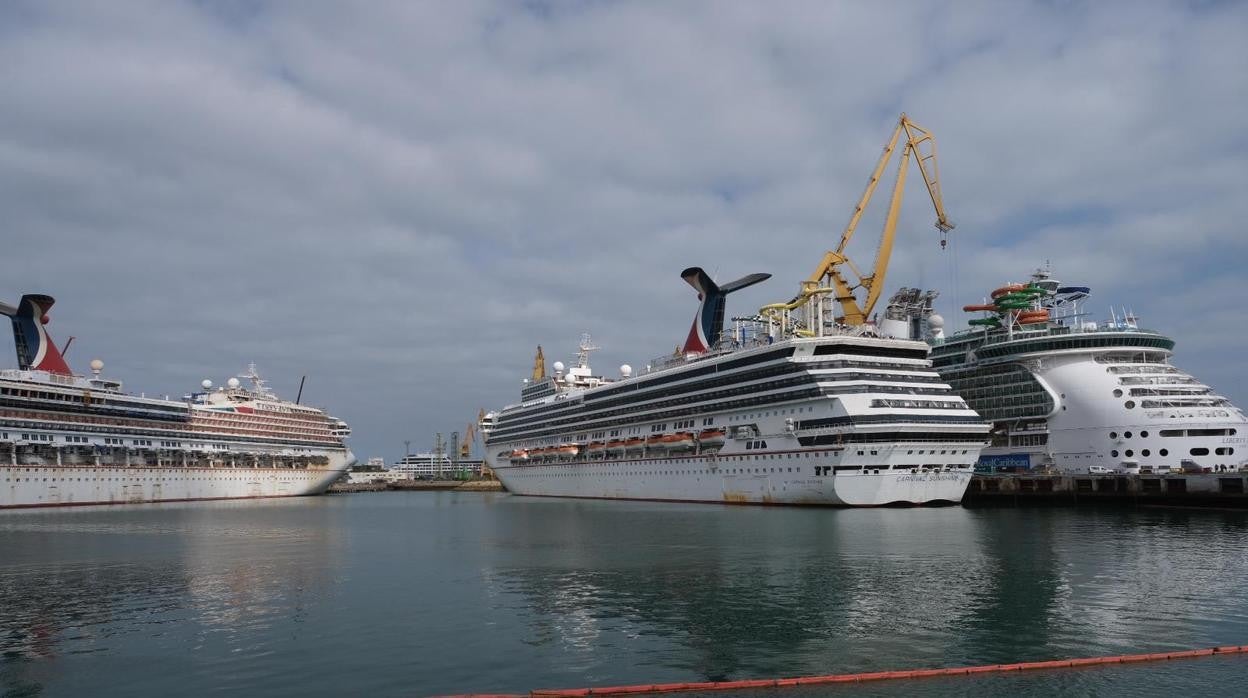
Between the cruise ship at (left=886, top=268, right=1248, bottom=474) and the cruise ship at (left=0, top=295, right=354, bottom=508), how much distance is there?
92.9m

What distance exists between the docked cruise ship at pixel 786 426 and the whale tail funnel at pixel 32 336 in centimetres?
6780

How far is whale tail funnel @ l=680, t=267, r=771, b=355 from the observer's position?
11112 cm

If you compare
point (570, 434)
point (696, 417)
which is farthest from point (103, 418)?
point (696, 417)

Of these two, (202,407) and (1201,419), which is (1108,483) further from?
(202,407)

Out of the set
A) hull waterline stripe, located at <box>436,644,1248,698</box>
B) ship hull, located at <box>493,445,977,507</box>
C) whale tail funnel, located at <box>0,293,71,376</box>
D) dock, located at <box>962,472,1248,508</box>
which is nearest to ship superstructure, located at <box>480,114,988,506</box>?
A: ship hull, located at <box>493,445,977,507</box>

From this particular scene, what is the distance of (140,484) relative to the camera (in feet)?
345

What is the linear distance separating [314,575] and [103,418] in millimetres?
83918

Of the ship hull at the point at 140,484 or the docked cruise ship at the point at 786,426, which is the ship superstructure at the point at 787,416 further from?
the ship hull at the point at 140,484

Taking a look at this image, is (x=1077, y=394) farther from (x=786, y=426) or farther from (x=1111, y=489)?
(x=786, y=426)

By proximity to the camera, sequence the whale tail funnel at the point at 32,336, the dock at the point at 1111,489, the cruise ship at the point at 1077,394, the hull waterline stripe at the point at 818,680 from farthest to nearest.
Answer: the whale tail funnel at the point at 32,336
the cruise ship at the point at 1077,394
the dock at the point at 1111,489
the hull waterline stripe at the point at 818,680

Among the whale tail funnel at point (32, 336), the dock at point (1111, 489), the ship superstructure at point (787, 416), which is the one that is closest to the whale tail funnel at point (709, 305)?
the ship superstructure at point (787, 416)

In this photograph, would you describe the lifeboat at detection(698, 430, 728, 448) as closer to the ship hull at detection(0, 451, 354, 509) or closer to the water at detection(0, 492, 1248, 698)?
the water at detection(0, 492, 1248, 698)

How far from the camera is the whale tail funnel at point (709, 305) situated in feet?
365

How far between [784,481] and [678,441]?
1713cm
